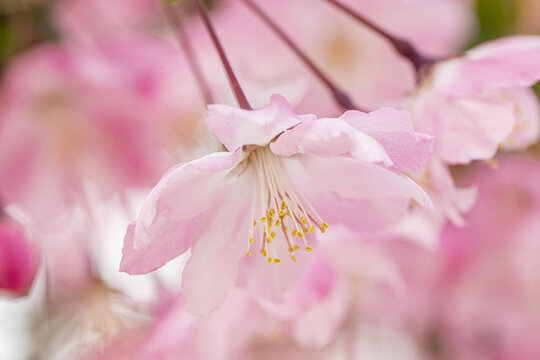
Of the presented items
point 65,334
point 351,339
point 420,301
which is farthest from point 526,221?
point 65,334

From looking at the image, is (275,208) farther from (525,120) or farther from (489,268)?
(489,268)

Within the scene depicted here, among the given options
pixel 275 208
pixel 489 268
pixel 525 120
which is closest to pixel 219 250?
pixel 275 208

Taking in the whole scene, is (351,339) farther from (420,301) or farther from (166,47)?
(166,47)

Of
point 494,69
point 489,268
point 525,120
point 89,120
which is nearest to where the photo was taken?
point 494,69

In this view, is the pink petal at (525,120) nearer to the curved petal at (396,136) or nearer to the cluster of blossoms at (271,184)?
the cluster of blossoms at (271,184)

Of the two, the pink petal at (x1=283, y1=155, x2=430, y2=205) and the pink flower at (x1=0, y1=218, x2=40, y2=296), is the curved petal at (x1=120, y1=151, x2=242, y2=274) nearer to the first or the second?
the pink petal at (x1=283, y1=155, x2=430, y2=205)

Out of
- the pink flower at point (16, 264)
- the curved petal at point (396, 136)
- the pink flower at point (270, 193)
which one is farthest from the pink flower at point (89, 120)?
the curved petal at point (396, 136)

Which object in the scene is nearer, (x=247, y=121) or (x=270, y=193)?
(x=247, y=121)
